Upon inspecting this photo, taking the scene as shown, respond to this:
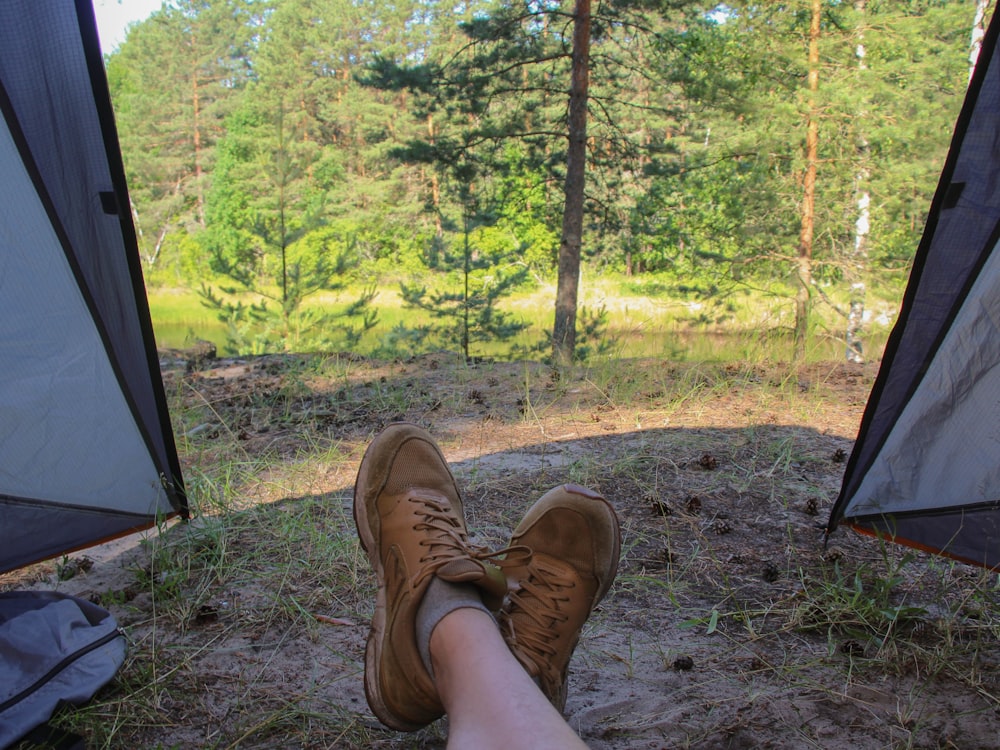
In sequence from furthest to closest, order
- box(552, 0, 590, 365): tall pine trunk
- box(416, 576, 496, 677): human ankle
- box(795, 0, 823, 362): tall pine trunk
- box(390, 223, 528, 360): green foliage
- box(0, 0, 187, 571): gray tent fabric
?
box(795, 0, 823, 362): tall pine trunk → box(390, 223, 528, 360): green foliage → box(552, 0, 590, 365): tall pine trunk → box(0, 0, 187, 571): gray tent fabric → box(416, 576, 496, 677): human ankle

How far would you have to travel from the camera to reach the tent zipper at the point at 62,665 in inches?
55.0

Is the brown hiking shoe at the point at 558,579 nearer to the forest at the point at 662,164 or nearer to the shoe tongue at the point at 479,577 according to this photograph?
the shoe tongue at the point at 479,577

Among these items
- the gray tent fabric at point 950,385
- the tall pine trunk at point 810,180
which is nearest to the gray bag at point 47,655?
the gray tent fabric at point 950,385

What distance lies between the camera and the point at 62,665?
5.01 feet

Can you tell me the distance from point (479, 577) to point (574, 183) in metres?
6.04

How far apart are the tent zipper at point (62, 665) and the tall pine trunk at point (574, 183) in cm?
520

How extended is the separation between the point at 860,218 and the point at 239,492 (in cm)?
1020

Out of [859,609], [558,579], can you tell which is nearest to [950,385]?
[859,609]

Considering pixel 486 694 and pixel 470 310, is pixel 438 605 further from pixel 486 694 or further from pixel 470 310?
pixel 470 310

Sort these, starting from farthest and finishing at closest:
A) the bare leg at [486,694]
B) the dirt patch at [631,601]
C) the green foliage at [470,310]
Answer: the green foliage at [470,310] < the dirt patch at [631,601] < the bare leg at [486,694]

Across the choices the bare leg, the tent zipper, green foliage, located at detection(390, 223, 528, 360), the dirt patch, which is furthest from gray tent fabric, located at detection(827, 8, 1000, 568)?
green foliage, located at detection(390, 223, 528, 360)

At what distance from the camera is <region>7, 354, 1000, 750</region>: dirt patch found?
149 cm

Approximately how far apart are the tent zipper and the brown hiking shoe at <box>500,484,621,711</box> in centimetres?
90

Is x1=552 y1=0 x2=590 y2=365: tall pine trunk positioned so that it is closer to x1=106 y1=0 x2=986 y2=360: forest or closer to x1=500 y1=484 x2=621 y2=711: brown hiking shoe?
x1=106 y1=0 x2=986 y2=360: forest
